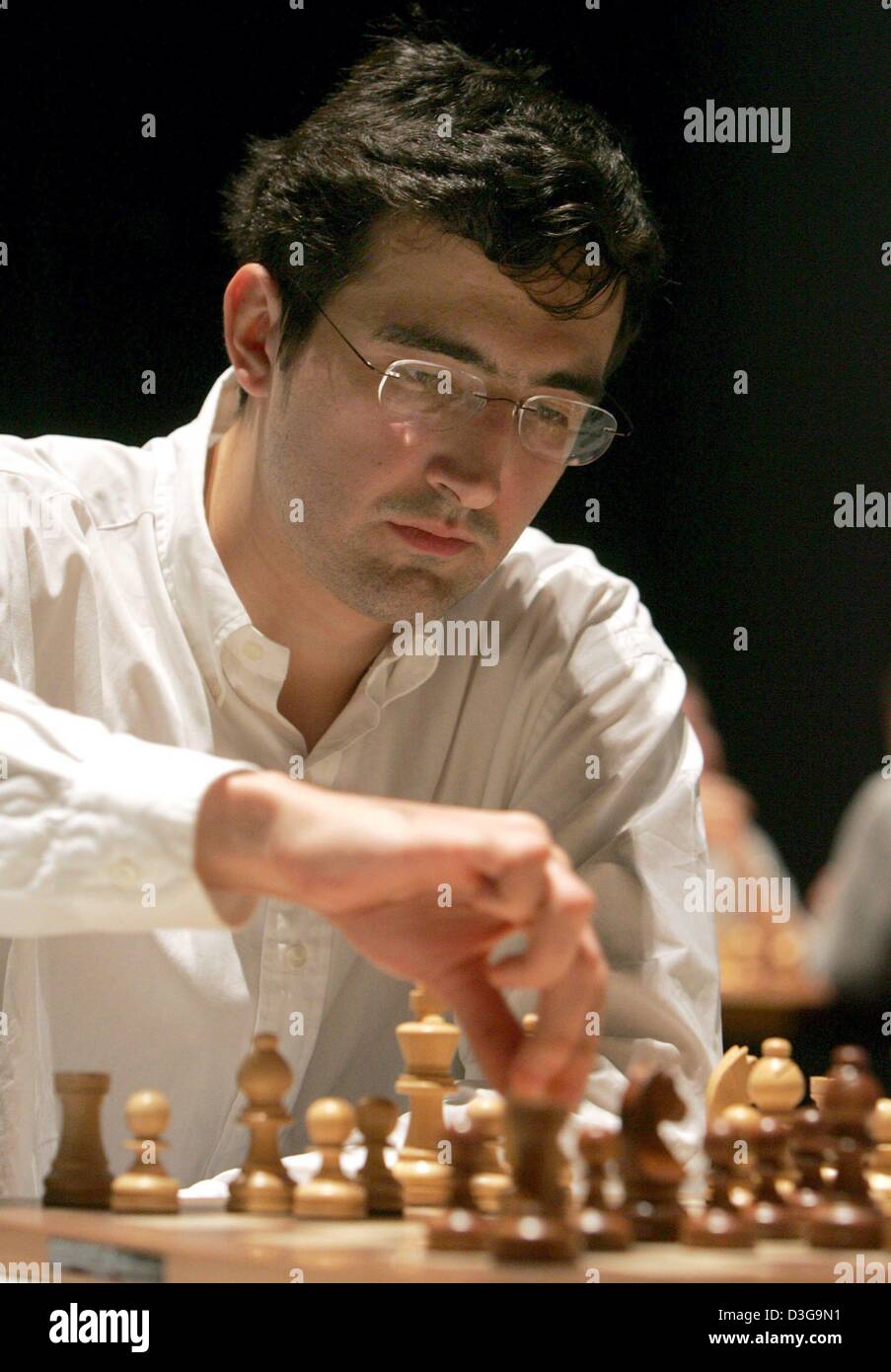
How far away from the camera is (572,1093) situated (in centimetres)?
Result: 132

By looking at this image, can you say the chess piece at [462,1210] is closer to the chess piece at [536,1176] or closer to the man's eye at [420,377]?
the chess piece at [536,1176]

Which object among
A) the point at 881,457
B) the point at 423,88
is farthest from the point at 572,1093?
the point at 881,457

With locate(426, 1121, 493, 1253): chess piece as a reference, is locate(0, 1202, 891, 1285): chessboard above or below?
below

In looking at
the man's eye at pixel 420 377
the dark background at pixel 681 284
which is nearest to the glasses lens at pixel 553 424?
the man's eye at pixel 420 377

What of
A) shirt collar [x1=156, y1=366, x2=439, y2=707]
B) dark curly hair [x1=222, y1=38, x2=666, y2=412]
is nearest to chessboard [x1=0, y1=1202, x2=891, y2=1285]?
shirt collar [x1=156, y1=366, x2=439, y2=707]

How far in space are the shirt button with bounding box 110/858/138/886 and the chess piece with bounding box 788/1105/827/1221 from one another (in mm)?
563

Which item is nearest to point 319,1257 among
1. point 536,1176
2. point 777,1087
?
point 536,1176

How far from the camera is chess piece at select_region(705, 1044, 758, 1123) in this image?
173 centimetres

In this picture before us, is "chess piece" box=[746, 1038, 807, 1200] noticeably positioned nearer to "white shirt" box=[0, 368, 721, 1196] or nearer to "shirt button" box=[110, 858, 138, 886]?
"white shirt" box=[0, 368, 721, 1196]

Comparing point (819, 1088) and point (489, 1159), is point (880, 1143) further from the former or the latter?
point (489, 1159)

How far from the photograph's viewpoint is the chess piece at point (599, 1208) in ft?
3.96

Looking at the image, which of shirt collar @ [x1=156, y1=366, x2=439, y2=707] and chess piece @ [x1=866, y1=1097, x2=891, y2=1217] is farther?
shirt collar @ [x1=156, y1=366, x2=439, y2=707]
